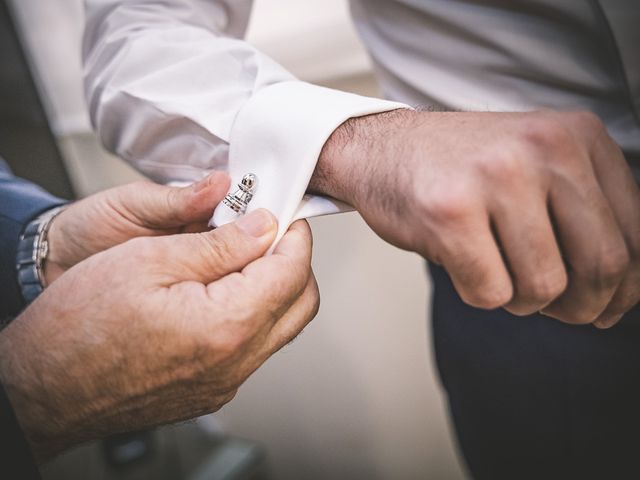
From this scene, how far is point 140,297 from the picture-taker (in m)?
0.41

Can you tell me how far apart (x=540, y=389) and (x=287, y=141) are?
20.6 inches

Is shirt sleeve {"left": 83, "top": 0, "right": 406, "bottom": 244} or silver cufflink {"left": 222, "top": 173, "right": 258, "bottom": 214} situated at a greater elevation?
shirt sleeve {"left": 83, "top": 0, "right": 406, "bottom": 244}

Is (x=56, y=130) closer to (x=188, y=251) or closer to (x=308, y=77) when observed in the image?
(x=308, y=77)

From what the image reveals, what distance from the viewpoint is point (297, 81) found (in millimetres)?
506

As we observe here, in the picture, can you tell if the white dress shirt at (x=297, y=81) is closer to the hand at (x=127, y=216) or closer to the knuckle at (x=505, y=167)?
the hand at (x=127, y=216)

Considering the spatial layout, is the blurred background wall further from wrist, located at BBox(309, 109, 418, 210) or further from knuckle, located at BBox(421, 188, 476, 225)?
knuckle, located at BBox(421, 188, 476, 225)

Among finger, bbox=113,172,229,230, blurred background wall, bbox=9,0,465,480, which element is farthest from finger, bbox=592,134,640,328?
blurred background wall, bbox=9,0,465,480

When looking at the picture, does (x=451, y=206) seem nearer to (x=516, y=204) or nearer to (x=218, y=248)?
(x=516, y=204)

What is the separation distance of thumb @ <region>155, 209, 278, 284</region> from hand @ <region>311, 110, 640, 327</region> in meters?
0.12

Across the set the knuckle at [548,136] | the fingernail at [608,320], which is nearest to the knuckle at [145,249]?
the knuckle at [548,136]

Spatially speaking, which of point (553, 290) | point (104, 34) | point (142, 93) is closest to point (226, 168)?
point (142, 93)

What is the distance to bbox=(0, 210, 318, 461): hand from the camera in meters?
0.40

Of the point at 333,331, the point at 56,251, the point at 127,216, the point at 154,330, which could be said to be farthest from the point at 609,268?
the point at 333,331

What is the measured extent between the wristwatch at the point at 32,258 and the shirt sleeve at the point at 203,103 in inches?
6.2
